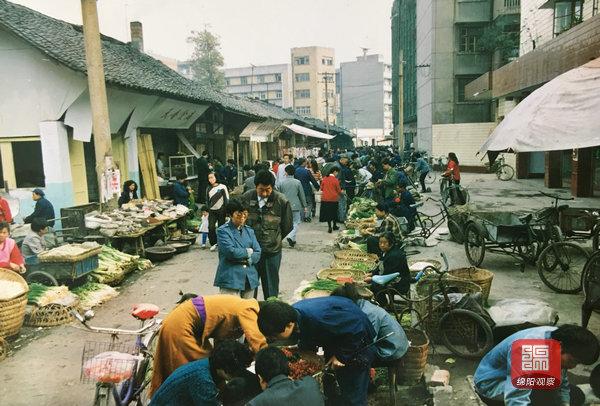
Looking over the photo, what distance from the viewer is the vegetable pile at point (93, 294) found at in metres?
7.66

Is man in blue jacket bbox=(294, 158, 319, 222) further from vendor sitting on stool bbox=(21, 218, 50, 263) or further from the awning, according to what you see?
the awning

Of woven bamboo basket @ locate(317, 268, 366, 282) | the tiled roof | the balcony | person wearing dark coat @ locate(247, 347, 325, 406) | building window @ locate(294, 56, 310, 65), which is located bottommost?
woven bamboo basket @ locate(317, 268, 366, 282)

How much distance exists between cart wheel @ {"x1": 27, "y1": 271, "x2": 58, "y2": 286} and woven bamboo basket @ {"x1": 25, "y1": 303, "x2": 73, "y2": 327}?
73cm

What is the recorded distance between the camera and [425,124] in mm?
39344

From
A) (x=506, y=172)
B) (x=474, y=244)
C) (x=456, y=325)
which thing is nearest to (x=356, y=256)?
(x=474, y=244)

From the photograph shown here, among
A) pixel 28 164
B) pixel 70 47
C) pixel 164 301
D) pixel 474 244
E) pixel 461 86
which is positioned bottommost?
pixel 164 301

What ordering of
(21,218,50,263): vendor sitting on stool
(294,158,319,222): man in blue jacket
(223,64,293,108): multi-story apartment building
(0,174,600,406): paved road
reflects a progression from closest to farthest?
(0,174,600,406): paved road < (21,218,50,263): vendor sitting on stool < (294,158,319,222): man in blue jacket < (223,64,293,108): multi-story apartment building

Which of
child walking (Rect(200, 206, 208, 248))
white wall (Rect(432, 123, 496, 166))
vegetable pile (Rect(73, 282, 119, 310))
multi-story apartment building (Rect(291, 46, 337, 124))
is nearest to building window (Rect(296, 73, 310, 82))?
multi-story apartment building (Rect(291, 46, 337, 124))

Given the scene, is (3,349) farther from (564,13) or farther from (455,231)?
(564,13)

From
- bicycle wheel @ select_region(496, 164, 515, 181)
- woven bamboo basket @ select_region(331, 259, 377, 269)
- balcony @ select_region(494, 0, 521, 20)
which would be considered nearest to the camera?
woven bamboo basket @ select_region(331, 259, 377, 269)

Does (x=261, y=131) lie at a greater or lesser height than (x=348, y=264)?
greater

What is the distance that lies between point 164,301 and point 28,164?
781 cm

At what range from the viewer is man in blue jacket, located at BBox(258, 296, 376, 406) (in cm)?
367

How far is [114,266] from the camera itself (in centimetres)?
893
